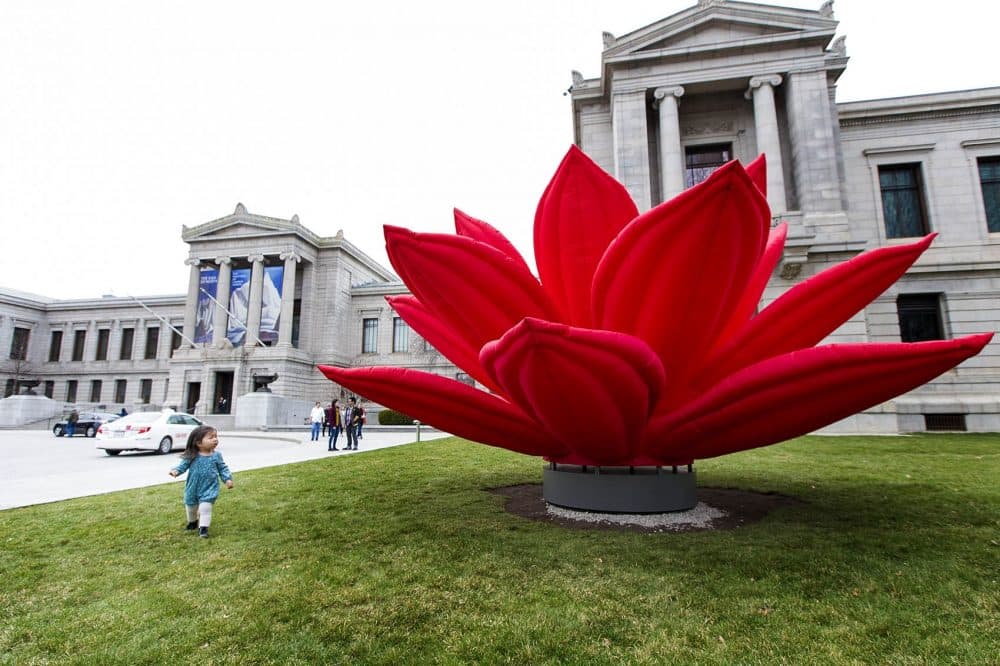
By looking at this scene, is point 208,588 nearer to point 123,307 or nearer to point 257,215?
point 257,215

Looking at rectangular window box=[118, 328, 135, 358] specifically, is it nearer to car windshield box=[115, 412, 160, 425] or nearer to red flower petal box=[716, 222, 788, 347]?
car windshield box=[115, 412, 160, 425]

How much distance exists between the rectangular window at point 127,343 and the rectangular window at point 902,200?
64151 millimetres

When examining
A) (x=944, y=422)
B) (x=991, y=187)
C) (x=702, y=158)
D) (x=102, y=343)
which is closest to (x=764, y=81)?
(x=702, y=158)

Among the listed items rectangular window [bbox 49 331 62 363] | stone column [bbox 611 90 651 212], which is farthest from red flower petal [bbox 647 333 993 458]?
rectangular window [bbox 49 331 62 363]

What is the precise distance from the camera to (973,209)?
2053 cm

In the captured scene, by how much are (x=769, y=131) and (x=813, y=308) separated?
20.6 meters

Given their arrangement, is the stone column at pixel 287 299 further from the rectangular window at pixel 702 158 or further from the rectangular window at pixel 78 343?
the rectangular window at pixel 702 158

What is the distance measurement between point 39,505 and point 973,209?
29.4m

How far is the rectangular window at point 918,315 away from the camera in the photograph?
2003 centimetres

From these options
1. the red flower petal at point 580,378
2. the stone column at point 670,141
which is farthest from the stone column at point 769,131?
the red flower petal at point 580,378

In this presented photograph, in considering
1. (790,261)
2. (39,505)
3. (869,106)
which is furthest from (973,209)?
(39,505)

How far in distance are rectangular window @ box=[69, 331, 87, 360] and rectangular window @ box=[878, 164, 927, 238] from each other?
7016 centimetres

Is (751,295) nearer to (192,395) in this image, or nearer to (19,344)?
(192,395)

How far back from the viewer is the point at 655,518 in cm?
457
